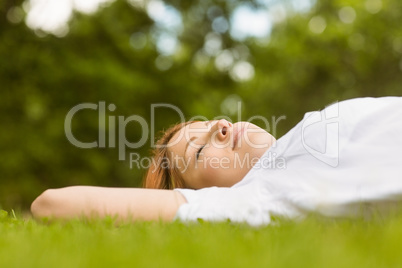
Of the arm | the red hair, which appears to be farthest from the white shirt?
the red hair

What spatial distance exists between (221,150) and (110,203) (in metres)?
0.91

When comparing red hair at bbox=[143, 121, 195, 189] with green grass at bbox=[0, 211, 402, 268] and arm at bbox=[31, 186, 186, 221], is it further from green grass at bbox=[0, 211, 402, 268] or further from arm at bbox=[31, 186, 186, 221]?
green grass at bbox=[0, 211, 402, 268]

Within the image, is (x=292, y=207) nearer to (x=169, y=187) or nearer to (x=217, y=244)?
(x=217, y=244)

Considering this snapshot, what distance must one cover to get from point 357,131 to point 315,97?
55.0ft

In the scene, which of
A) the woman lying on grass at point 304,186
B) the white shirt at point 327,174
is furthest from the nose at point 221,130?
the white shirt at point 327,174

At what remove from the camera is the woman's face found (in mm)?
3381

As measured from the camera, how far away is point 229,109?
55.6ft

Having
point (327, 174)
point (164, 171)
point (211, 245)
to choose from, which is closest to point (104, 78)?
point (164, 171)

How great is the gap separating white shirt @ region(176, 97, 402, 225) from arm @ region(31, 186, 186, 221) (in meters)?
0.11

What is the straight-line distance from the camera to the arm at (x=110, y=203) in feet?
8.93

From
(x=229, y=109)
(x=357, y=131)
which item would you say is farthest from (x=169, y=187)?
(x=229, y=109)

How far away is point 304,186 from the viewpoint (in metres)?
2.58

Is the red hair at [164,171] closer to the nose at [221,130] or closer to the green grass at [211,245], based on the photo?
the nose at [221,130]

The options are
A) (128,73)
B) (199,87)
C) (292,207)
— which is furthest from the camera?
(199,87)
